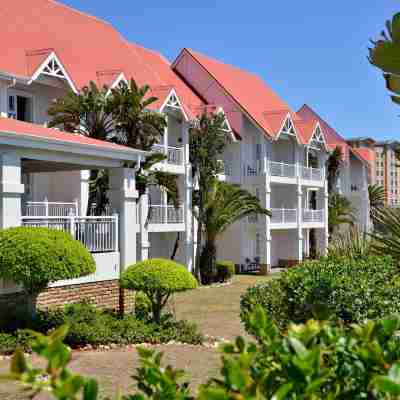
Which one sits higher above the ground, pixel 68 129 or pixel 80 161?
pixel 68 129

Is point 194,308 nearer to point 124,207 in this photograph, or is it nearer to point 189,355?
point 124,207

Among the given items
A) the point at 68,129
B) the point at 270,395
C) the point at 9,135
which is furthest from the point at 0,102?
the point at 270,395

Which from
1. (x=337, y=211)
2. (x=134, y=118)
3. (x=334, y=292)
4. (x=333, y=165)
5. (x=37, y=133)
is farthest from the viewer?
(x=333, y=165)

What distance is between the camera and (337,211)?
42.1 metres

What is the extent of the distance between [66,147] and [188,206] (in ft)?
50.4

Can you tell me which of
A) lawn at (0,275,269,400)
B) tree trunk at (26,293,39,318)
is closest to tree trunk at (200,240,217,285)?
lawn at (0,275,269,400)

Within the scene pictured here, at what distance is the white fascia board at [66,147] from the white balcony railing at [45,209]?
145 inches

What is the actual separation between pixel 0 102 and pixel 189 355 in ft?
38.5

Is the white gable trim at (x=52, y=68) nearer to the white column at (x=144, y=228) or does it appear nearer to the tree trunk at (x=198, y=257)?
the white column at (x=144, y=228)

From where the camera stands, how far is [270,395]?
2.52 metres

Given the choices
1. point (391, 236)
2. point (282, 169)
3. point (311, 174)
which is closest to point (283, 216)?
point (282, 169)

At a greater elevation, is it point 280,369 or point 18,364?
point 18,364

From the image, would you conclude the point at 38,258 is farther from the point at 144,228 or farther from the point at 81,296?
the point at 144,228

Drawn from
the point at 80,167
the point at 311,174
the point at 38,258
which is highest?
the point at 311,174
